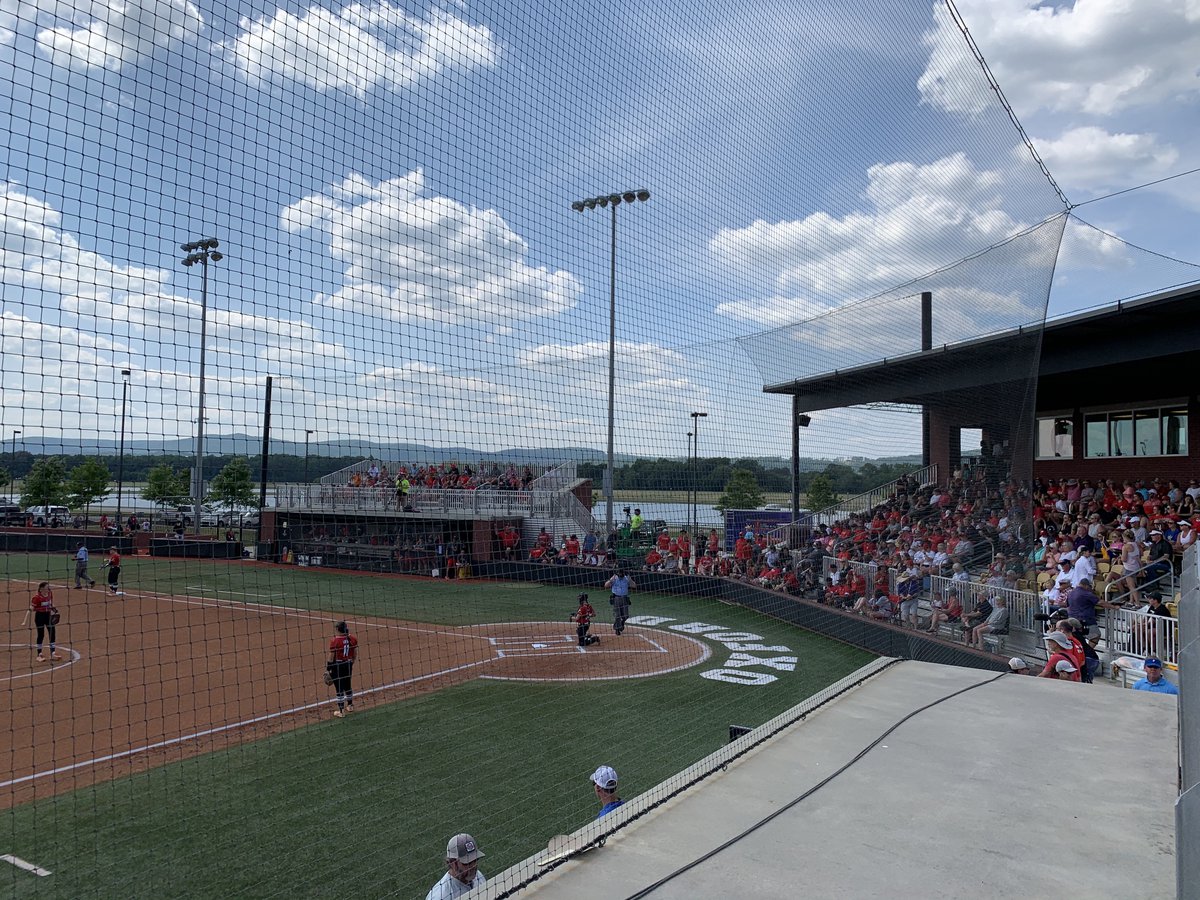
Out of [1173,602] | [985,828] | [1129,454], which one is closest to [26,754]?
[985,828]

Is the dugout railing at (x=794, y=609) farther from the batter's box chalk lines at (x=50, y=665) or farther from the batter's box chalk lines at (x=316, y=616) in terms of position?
the batter's box chalk lines at (x=50, y=665)

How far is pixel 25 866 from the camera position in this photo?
18.4ft

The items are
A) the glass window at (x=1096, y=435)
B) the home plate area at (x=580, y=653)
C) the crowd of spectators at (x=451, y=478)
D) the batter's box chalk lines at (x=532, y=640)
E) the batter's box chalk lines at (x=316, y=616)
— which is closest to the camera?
the home plate area at (x=580, y=653)

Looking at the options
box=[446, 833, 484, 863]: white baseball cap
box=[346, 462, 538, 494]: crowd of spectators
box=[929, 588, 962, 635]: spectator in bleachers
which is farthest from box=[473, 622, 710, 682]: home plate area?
box=[446, 833, 484, 863]: white baseball cap

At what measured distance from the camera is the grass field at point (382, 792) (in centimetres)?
548

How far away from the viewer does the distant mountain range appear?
427 centimetres

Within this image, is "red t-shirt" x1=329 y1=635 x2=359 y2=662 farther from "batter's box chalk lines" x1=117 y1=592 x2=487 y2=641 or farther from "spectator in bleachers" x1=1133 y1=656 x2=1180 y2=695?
"spectator in bleachers" x1=1133 y1=656 x2=1180 y2=695

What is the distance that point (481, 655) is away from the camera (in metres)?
12.6

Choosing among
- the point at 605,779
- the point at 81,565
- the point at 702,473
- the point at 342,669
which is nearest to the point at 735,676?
the point at 702,473

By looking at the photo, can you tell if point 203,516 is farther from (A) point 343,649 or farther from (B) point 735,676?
(B) point 735,676

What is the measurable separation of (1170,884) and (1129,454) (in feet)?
55.4

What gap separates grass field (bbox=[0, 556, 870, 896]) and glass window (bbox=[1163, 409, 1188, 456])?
924 centimetres

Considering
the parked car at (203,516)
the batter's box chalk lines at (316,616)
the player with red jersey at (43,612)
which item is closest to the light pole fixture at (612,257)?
the batter's box chalk lines at (316,616)

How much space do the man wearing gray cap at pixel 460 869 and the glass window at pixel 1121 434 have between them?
17.7 metres
